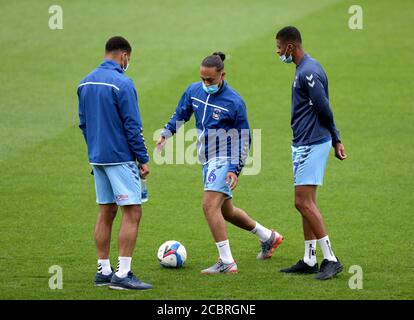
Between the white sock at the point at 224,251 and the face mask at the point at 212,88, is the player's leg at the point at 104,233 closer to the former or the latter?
the white sock at the point at 224,251

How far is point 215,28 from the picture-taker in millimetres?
25047

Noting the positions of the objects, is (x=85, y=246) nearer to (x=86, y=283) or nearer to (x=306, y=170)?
(x=86, y=283)

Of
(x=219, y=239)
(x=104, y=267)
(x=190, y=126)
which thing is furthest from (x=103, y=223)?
(x=190, y=126)

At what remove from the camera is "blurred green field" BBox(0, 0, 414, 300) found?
9.84 metres

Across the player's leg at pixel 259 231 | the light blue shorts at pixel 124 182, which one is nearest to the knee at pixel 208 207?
the player's leg at pixel 259 231

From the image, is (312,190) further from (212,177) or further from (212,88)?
(212,88)

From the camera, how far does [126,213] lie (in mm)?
9227

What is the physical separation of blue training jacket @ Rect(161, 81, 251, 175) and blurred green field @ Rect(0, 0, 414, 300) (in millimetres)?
1265

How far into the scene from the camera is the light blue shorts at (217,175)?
9.94 metres
